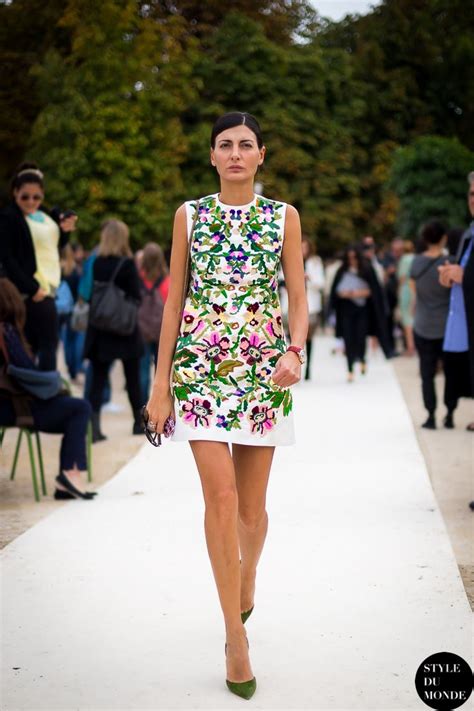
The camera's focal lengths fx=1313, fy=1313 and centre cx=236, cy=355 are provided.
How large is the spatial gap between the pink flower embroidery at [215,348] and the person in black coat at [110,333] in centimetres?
704

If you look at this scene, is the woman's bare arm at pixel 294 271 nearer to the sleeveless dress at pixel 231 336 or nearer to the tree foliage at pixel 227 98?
the sleeveless dress at pixel 231 336

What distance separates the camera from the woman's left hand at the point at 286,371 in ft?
15.1

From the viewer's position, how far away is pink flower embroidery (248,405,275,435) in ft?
15.4

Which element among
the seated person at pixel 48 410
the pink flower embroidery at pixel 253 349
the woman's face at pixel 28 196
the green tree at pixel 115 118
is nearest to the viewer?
the pink flower embroidery at pixel 253 349

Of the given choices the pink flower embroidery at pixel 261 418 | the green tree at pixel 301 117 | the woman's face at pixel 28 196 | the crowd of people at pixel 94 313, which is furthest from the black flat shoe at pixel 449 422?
the green tree at pixel 301 117

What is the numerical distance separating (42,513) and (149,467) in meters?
1.99

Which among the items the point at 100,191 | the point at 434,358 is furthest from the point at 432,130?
the point at 434,358

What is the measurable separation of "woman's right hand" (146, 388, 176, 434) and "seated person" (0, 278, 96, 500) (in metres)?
3.67

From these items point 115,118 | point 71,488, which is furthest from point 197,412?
point 115,118

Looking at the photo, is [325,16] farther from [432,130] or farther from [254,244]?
[254,244]

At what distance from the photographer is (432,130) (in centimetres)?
4291

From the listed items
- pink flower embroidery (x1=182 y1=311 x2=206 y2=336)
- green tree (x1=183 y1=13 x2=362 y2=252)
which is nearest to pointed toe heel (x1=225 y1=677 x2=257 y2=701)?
pink flower embroidery (x1=182 y1=311 x2=206 y2=336)

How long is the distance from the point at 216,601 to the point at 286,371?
1595 millimetres

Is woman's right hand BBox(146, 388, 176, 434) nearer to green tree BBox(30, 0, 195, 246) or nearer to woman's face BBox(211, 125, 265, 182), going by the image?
woman's face BBox(211, 125, 265, 182)
